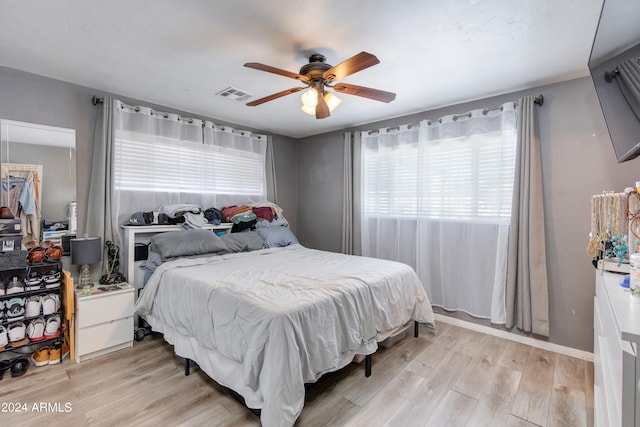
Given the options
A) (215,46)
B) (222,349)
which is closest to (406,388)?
(222,349)

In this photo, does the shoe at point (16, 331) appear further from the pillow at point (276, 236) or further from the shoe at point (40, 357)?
the pillow at point (276, 236)

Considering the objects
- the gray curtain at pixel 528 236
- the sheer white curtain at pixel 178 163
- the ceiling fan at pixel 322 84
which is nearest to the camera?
the ceiling fan at pixel 322 84

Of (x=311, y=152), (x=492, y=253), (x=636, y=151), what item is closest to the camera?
(x=636, y=151)

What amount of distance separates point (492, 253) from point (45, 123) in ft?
14.9

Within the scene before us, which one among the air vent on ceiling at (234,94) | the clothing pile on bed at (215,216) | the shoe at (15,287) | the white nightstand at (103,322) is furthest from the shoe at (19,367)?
the air vent on ceiling at (234,94)

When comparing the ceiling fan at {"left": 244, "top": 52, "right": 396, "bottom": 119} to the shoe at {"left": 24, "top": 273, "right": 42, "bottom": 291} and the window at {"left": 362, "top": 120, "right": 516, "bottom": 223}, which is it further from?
the shoe at {"left": 24, "top": 273, "right": 42, "bottom": 291}

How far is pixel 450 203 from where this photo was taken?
3279 millimetres

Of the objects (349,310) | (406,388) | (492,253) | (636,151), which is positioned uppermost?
(636,151)

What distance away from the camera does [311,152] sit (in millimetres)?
4812

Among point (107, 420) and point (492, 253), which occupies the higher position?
point (492, 253)

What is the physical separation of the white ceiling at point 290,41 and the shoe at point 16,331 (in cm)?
212

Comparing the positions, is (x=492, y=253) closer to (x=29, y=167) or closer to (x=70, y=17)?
(x=70, y=17)

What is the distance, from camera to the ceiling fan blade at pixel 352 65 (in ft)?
5.70

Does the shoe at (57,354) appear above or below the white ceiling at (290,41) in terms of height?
below
